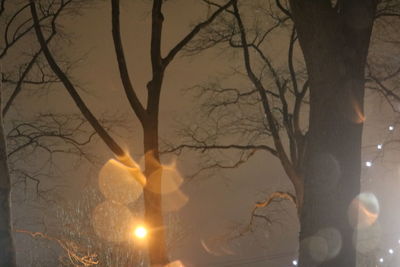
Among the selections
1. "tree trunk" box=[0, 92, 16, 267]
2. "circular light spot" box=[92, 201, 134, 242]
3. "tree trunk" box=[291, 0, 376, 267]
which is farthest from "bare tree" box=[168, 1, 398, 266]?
"circular light spot" box=[92, 201, 134, 242]

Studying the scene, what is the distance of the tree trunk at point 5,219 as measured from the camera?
6246mm

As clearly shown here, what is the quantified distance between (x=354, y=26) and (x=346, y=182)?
60.2 inches

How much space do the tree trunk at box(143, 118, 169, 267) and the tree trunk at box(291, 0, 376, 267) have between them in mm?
3881

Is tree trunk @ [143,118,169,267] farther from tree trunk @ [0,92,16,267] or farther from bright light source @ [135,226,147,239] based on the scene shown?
tree trunk @ [0,92,16,267]

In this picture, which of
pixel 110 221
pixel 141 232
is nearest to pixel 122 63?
pixel 141 232

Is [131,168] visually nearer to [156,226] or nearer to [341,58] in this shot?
[156,226]

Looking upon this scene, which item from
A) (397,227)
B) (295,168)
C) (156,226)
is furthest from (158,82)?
(397,227)

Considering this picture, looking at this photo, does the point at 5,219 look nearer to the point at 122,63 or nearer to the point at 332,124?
the point at 122,63

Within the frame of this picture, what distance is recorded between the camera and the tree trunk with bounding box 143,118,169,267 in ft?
27.8

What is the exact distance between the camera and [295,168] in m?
11.2

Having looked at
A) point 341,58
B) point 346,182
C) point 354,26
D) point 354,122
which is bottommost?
point 346,182

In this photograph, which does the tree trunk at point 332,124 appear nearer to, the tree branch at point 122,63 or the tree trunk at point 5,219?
the tree trunk at point 5,219

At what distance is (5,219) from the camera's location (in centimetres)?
637

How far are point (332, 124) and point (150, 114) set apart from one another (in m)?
4.53
